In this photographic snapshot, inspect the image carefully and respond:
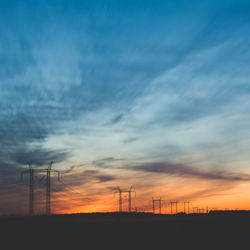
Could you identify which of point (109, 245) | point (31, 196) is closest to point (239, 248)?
point (109, 245)

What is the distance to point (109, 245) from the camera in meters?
42.6

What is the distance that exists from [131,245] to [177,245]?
523 cm

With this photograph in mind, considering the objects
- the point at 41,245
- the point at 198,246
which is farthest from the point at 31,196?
the point at 198,246

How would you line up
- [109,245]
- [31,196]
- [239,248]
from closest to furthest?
[239,248], [109,245], [31,196]

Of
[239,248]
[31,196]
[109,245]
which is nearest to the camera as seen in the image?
[239,248]

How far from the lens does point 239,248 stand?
3966 cm

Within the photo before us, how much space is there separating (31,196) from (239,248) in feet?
249

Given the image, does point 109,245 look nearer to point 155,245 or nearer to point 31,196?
point 155,245

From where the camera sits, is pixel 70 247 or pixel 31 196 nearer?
pixel 70 247

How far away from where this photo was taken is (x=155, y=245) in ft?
141

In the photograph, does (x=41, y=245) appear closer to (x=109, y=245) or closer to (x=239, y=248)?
(x=109, y=245)

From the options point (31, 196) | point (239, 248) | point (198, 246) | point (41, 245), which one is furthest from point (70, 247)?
point (31, 196)

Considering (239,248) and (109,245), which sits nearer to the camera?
(239,248)

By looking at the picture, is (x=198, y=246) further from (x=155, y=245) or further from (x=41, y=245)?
(x=41, y=245)
